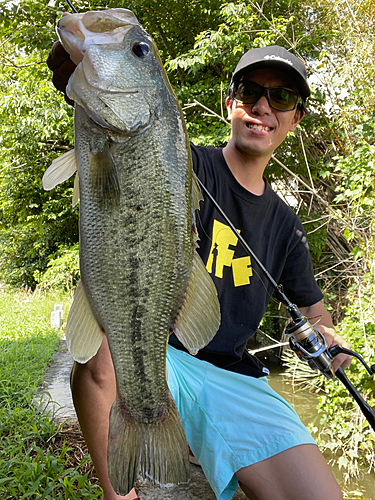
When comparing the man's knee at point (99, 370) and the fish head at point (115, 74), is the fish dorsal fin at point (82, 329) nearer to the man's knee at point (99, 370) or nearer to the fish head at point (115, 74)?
the man's knee at point (99, 370)

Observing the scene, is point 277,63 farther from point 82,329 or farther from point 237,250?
point 82,329

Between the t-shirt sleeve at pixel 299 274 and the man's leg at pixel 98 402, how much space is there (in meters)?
1.51

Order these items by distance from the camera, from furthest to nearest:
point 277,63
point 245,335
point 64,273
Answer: point 64,273 → point 277,63 → point 245,335

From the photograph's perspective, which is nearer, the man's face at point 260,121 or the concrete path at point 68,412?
the concrete path at point 68,412

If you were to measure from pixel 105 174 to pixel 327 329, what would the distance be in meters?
1.95

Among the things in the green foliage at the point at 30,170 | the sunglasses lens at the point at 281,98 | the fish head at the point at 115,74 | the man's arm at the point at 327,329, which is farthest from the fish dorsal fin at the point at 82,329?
the green foliage at the point at 30,170

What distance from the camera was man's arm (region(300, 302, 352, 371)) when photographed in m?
2.51

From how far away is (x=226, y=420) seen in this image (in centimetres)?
213

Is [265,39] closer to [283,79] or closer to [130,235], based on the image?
[283,79]

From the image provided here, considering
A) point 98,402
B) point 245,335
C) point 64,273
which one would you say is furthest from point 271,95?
point 64,273

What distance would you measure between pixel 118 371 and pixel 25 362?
135 inches

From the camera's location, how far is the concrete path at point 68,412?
2305 mm

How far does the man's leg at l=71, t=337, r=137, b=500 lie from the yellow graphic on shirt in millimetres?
877

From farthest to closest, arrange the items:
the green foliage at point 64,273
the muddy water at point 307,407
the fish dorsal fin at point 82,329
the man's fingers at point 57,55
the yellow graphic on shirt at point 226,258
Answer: the green foliage at point 64,273 < the muddy water at point 307,407 < the yellow graphic on shirt at point 226,258 < the man's fingers at point 57,55 < the fish dorsal fin at point 82,329
